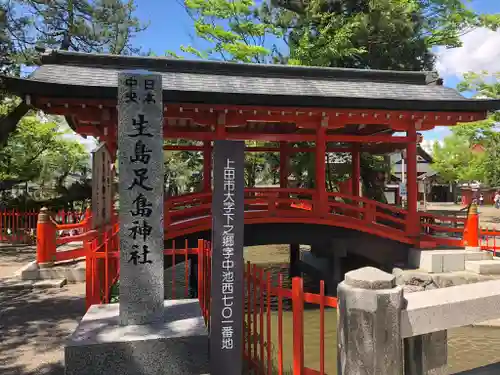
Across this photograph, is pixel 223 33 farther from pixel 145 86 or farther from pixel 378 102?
pixel 145 86

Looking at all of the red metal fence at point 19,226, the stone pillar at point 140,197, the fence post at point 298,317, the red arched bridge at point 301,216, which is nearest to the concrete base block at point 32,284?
the red arched bridge at point 301,216

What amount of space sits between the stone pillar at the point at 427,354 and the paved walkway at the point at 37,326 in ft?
12.9

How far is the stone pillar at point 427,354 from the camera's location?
287 cm

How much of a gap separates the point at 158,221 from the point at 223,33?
50.3 ft

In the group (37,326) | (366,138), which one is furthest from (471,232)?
(37,326)

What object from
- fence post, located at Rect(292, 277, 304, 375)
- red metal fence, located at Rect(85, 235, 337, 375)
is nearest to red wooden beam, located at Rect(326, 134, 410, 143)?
red metal fence, located at Rect(85, 235, 337, 375)

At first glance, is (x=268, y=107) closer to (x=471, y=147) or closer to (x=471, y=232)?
(x=471, y=232)

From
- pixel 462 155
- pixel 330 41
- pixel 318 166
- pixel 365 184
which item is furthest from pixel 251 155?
pixel 462 155

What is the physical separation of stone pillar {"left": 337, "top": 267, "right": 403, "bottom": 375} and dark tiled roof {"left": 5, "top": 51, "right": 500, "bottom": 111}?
6724mm

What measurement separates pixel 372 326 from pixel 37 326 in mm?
5479

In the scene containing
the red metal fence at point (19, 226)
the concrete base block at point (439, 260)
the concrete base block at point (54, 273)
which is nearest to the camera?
the concrete base block at point (54, 273)

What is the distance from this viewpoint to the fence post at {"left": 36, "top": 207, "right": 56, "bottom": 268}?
316 inches

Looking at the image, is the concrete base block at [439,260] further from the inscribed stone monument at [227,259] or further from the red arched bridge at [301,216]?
the inscribed stone monument at [227,259]

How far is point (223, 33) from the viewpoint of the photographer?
17484mm
